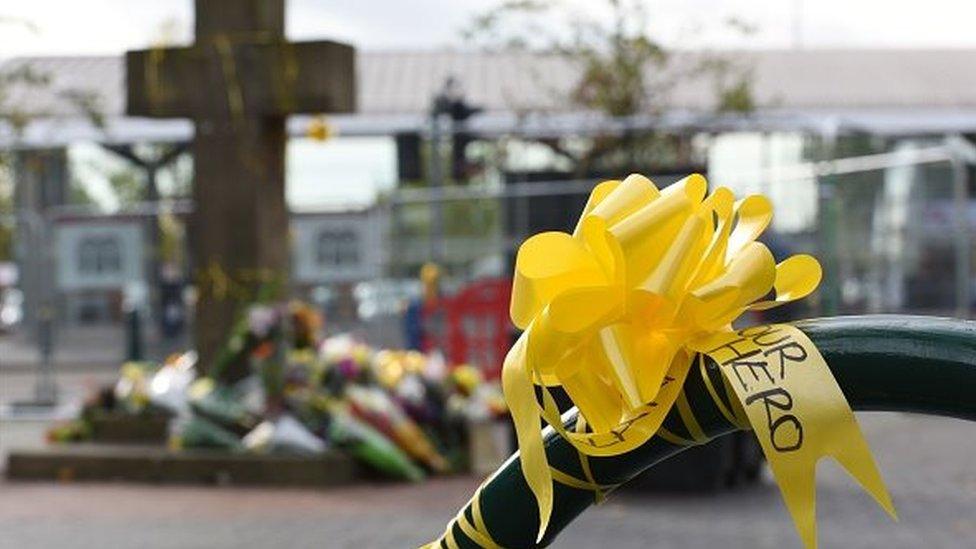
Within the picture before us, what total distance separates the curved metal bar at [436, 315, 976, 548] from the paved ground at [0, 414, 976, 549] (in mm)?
7808

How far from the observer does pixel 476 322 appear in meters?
17.4

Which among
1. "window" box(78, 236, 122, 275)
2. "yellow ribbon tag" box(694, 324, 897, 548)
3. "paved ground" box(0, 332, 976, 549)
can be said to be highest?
"yellow ribbon tag" box(694, 324, 897, 548)

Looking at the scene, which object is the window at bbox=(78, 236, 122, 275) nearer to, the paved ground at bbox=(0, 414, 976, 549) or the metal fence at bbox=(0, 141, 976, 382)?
the metal fence at bbox=(0, 141, 976, 382)

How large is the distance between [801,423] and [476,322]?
16425 mm

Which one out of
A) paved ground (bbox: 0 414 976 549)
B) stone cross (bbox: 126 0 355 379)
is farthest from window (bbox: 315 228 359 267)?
paved ground (bbox: 0 414 976 549)

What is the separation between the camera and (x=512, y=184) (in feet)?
56.5

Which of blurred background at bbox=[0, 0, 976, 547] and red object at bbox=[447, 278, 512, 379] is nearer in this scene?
blurred background at bbox=[0, 0, 976, 547]

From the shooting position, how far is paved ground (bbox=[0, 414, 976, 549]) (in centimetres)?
927

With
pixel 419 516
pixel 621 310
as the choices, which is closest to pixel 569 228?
pixel 419 516

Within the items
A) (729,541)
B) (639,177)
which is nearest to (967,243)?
(729,541)

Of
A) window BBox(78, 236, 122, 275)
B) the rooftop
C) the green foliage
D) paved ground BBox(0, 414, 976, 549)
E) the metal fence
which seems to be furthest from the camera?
the green foliage

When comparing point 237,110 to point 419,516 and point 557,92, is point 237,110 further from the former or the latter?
point 557,92

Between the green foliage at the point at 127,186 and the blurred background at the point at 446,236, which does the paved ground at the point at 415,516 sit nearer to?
the blurred background at the point at 446,236

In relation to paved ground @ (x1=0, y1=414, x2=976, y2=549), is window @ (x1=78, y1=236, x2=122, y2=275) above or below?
above
